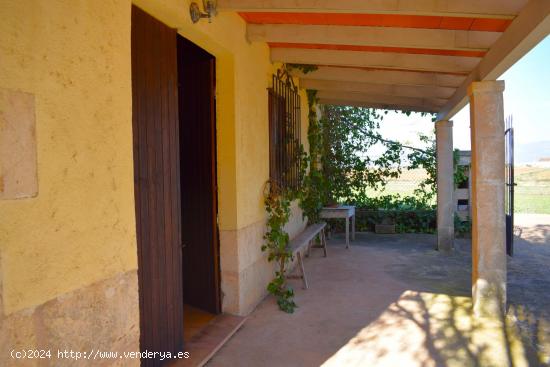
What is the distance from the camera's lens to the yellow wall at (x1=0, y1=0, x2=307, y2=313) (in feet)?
5.31

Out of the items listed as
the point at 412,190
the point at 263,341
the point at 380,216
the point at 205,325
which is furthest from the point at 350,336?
the point at 412,190

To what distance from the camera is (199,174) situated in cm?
421

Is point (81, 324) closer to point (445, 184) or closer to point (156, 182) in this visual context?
point (156, 182)

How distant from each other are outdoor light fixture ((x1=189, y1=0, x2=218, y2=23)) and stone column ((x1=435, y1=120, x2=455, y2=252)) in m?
5.56

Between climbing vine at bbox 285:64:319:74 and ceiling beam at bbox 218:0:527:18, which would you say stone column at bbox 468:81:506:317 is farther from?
climbing vine at bbox 285:64:319:74

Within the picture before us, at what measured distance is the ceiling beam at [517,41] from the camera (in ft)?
9.17

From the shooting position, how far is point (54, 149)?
1.81m

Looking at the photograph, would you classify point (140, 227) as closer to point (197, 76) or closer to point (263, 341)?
point (263, 341)

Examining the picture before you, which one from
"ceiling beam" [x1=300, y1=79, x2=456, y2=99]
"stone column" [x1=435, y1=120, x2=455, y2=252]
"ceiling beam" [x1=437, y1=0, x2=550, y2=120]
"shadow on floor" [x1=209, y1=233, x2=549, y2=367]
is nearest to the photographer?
"ceiling beam" [x1=437, y1=0, x2=550, y2=120]

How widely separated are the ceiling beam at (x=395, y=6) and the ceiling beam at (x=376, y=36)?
0.67 metres

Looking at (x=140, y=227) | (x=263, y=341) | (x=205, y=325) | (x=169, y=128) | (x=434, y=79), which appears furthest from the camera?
(x=434, y=79)

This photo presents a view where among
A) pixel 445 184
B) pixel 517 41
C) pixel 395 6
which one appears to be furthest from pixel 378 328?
pixel 445 184

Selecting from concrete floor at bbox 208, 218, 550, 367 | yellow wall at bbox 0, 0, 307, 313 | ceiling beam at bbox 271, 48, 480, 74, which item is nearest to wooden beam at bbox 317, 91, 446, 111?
ceiling beam at bbox 271, 48, 480, 74

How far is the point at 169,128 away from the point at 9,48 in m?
1.60
